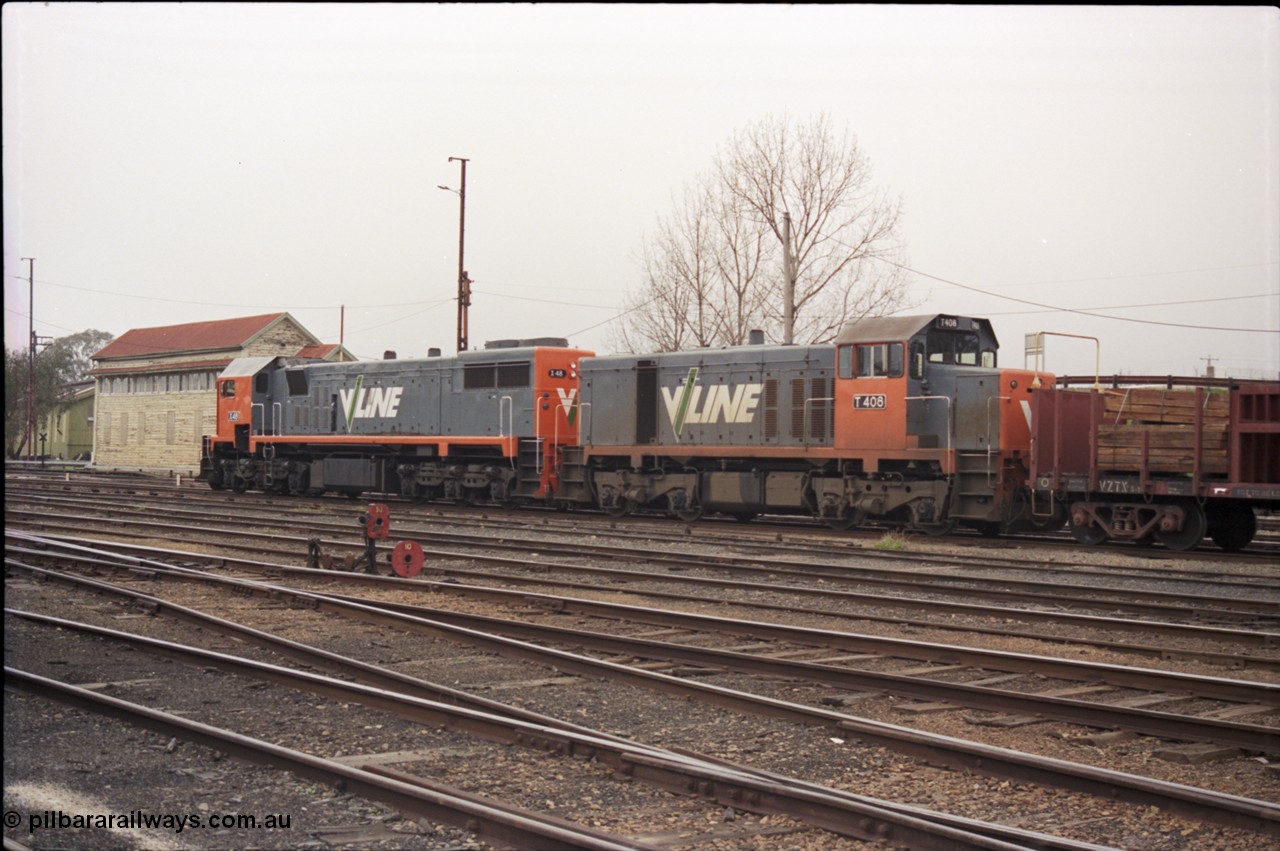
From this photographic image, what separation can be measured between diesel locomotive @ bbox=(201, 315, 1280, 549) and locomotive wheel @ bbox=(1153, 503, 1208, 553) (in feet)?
0.10

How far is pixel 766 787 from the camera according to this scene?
17.1ft

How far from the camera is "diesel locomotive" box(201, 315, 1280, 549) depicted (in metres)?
17.5

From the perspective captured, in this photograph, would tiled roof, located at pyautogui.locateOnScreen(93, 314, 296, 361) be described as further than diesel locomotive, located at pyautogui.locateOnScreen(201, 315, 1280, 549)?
Yes

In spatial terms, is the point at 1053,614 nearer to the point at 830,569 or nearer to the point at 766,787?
the point at 830,569

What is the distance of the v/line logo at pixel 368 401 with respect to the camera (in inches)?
1067

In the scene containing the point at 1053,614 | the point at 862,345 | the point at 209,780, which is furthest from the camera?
the point at 862,345

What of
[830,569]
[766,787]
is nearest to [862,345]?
[830,569]

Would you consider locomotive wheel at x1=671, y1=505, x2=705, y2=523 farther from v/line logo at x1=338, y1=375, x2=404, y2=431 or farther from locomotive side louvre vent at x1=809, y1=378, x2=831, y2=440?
v/line logo at x1=338, y1=375, x2=404, y2=431

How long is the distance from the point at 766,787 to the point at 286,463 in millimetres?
26024

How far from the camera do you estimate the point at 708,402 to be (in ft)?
69.5

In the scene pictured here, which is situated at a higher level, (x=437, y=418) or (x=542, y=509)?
(x=437, y=418)

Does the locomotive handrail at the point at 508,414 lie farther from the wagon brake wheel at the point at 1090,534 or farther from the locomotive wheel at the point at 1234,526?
the locomotive wheel at the point at 1234,526

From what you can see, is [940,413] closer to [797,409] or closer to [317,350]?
[797,409]

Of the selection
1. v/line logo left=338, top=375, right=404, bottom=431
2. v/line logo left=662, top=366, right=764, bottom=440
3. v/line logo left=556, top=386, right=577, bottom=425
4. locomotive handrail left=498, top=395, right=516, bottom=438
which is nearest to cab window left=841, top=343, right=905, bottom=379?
v/line logo left=662, top=366, right=764, bottom=440
